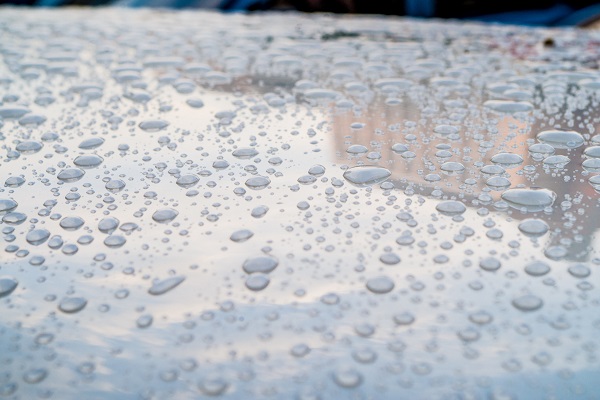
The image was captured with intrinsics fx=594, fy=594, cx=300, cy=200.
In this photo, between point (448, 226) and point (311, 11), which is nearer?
point (448, 226)

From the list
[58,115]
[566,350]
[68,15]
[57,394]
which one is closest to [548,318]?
[566,350]

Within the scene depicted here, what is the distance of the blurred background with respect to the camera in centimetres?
201

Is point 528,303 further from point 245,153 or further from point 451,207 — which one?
point 245,153

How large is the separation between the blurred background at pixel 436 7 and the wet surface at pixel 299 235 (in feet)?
2.86

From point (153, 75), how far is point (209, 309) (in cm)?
87

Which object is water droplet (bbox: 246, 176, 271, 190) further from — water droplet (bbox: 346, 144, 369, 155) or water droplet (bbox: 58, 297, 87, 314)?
water droplet (bbox: 58, 297, 87, 314)

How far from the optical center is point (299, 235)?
671 millimetres

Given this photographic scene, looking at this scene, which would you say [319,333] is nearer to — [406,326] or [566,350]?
[406,326]

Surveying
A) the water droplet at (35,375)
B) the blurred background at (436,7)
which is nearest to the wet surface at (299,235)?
the water droplet at (35,375)

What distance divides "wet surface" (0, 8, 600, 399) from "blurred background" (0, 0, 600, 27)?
872mm

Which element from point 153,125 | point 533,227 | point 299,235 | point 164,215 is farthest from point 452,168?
point 153,125

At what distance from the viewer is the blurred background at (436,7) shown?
6.61 ft

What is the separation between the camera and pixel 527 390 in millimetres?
466

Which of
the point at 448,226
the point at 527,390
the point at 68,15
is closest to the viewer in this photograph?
the point at 527,390
